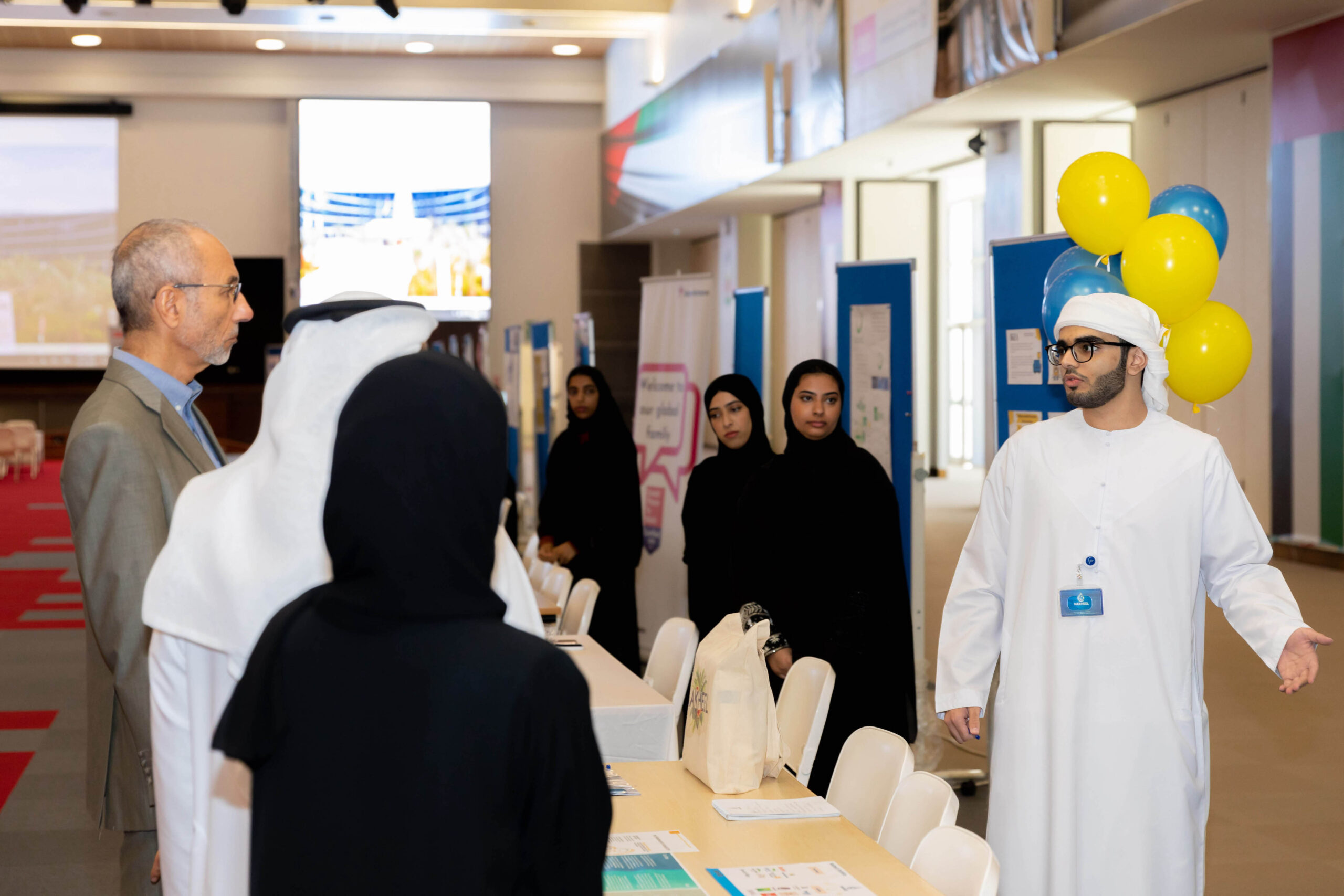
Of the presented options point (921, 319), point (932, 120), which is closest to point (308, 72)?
point (921, 319)

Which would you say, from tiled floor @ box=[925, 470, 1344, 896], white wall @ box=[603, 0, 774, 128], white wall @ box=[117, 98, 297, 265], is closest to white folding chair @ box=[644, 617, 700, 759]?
tiled floor @ box=[925, 470, 1344, 896]

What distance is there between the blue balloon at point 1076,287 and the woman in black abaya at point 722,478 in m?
1.51

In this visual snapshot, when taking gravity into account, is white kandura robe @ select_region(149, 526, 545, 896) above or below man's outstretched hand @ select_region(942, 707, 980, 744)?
above

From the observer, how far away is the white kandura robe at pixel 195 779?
163cm

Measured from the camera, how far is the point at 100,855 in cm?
421

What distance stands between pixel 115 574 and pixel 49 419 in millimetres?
18751

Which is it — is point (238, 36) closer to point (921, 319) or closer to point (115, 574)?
point (921, 319)

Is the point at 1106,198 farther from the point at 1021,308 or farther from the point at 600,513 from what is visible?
the point at 600,513

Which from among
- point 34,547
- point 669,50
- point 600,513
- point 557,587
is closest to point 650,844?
point 557,587

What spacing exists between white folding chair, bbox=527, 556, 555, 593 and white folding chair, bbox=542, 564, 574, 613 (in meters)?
0.05

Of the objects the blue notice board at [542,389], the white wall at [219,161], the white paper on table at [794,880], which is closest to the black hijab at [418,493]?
the white paper on table at [794,880]

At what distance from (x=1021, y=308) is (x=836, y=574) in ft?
4.07

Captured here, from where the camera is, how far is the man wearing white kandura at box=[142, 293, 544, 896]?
60.0 inches

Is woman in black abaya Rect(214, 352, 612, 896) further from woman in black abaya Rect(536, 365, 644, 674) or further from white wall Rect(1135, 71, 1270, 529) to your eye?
white wall Rect(1135, 71, 1270, 529)
